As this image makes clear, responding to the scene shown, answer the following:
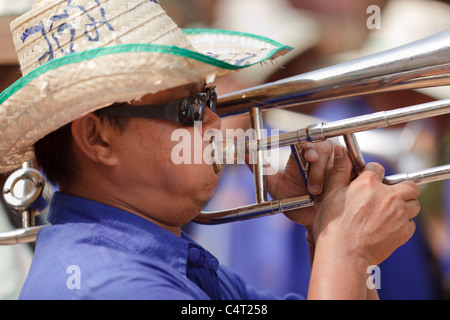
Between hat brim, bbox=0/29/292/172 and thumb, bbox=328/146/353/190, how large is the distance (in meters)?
0.37

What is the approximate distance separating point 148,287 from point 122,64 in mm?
414

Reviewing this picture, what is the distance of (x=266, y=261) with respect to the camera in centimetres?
244

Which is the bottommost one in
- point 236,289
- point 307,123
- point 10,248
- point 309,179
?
point 236,289

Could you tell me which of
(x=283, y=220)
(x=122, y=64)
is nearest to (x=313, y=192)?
(x=122, y=64)

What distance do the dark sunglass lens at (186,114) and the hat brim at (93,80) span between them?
143mm

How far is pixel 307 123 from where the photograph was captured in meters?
2.71

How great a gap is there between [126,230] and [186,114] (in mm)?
288

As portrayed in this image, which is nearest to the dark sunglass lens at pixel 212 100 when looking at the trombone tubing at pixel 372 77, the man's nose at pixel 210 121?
the man's nose at pixel 210 121

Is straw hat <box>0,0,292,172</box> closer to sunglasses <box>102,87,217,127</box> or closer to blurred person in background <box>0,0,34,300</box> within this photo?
sunglasses <box>102,87,217,127</box>

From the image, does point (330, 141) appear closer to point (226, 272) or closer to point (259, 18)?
point (226, 272)

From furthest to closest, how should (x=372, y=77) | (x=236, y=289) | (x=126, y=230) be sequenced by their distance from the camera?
(x=236, y=289) < (x=372, y=77) < (x=126, y=230)

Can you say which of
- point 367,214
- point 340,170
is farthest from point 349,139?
point 367,214

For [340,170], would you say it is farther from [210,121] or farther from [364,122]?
[210,121]

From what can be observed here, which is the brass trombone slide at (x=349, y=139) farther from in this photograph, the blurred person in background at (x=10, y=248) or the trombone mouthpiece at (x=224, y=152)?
the blurred person in background at (x=10, y=248)
